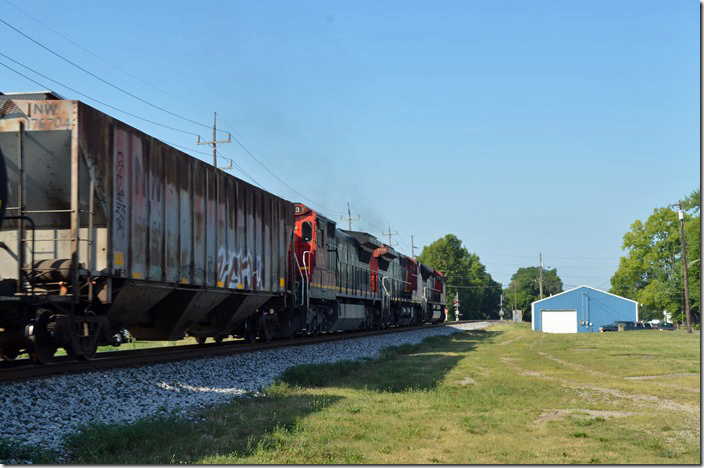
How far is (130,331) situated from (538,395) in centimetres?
791

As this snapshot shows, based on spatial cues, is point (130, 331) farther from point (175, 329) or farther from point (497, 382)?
point (497, 382)

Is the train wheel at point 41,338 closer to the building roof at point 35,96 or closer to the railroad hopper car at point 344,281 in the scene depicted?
the building roof at point 35,96

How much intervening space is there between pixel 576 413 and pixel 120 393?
6256 millimetres

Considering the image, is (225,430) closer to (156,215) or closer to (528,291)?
(156,215)

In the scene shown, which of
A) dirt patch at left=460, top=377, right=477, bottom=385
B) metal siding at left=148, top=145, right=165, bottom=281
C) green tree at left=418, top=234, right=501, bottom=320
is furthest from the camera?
green tree at left=418, top=234, right=501, bottom=320

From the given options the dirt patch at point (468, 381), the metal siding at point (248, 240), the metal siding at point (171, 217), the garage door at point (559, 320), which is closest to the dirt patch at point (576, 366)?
the dirt patch at point (468, 381)

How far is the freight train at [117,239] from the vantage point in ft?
31.2

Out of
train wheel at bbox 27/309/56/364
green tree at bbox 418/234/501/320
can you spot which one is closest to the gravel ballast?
train wheel at bbox 27/309/56/364

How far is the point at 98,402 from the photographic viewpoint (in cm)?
858

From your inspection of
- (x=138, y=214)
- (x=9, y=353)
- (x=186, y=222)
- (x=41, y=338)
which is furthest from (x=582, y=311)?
(x=41, y=338)

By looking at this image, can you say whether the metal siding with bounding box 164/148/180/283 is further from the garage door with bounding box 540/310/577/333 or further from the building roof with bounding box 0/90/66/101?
the garage door with bounding box 540/310/577/333

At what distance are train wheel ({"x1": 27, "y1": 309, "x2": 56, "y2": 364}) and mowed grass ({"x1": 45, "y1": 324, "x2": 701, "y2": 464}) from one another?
2.54 meters

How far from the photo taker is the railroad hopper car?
20578 millimetres

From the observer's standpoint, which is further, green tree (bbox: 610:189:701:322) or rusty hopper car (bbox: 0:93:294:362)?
green tree (bbox: 610:189:701:322)
